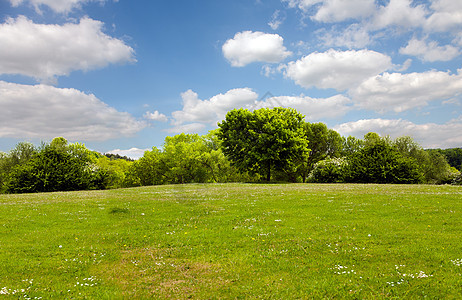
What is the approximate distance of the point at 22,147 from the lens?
95.1 meters

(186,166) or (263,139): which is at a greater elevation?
(263,139)

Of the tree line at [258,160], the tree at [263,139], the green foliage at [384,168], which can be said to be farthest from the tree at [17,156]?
the green foliage at [384,168]

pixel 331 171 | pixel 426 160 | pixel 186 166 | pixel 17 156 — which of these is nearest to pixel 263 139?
A: pixel 331 171

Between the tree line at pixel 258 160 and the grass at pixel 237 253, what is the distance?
31300 mm

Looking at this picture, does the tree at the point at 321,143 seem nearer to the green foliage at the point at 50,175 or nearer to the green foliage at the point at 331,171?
the green foliage at the point at 331,171

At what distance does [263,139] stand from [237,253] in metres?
46.4

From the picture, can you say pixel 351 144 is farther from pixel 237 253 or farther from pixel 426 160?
pixel 237 253

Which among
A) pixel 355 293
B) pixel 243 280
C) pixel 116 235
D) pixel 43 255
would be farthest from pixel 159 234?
pixel 355 293

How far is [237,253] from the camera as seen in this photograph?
41.0ft

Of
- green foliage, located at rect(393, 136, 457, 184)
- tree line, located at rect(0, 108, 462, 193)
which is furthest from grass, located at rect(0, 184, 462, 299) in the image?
green foliage, located at rect(393, 136, 457, 184)

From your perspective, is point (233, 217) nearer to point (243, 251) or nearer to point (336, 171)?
point (243, 251)

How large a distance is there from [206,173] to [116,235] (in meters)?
74.4

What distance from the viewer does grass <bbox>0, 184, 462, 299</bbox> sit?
30.0 ft

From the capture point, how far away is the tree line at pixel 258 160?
49500 millimetres
